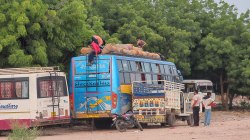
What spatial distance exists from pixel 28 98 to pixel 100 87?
3.28 metres

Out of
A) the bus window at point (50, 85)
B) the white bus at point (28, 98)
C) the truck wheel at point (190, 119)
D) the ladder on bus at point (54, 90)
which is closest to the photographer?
the white bus at point (28, 98)

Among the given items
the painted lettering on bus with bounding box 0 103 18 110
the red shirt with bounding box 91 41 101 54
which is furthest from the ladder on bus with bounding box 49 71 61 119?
the red shirt with bounding box 91 41 101 54

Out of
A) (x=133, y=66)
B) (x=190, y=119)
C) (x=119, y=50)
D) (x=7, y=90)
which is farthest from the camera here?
(x=190, y=119)

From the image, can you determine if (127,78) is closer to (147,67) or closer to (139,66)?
(139,66)

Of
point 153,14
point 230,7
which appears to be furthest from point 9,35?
point 230,7

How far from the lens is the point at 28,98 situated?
1981 cm

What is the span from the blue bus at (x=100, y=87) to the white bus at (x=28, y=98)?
1802mm

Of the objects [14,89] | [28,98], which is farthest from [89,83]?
[14,89]

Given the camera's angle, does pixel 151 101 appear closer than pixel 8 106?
No

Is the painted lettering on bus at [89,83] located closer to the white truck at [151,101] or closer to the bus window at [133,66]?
the white truck at [151,101]

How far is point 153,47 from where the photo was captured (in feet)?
120

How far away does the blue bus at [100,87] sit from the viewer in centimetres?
2181

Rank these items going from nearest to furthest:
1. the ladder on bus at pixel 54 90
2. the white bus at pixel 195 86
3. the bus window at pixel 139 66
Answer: the ladder on bus at pixel 54 90 < the bus window at pixel 139 66 < the white bus at pixel 195 86

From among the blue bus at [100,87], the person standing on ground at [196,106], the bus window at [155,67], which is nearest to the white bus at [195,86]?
the bus window at [155,67]
